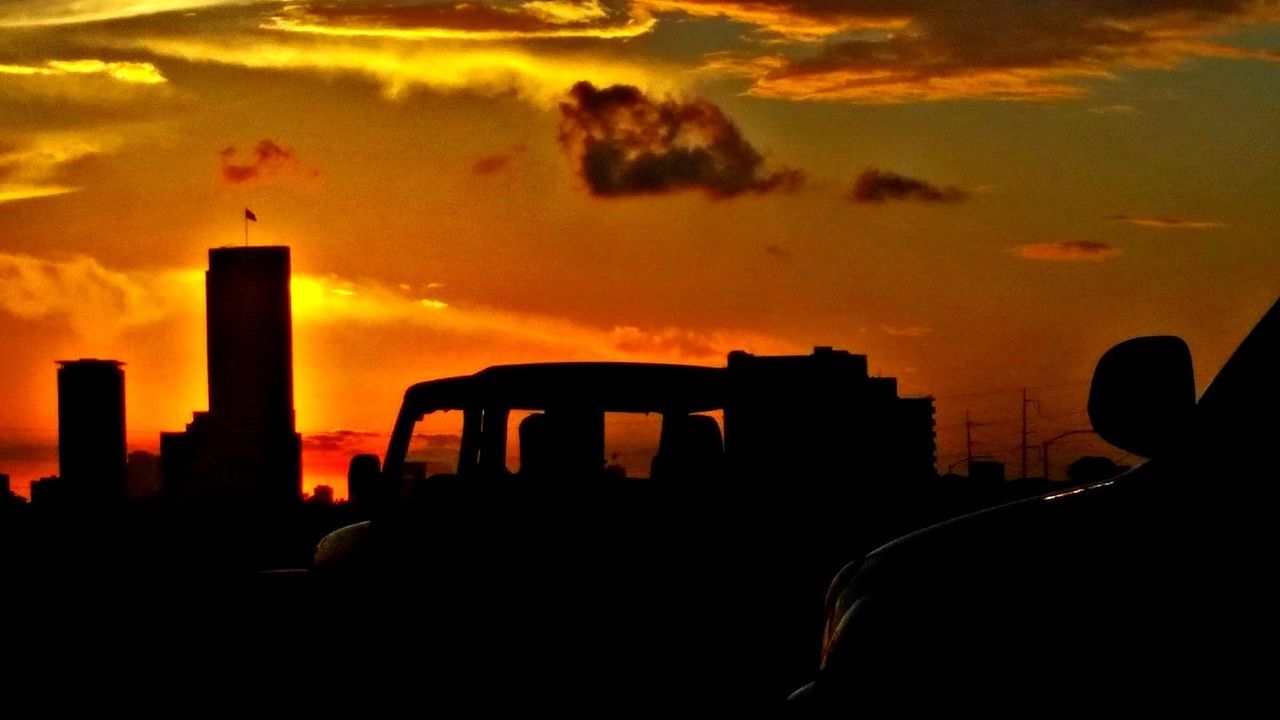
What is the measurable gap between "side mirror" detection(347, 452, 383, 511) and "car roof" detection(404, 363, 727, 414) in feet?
2.89

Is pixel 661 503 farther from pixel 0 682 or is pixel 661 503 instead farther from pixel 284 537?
pixel 284 537

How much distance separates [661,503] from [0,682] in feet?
38.2

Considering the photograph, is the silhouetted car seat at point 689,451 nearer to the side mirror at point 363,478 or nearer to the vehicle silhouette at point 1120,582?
the side mirror at point 363,478

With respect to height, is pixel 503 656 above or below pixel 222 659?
above

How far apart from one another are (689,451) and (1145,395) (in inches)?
199

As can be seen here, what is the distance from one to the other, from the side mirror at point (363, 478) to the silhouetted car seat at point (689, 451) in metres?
1.61

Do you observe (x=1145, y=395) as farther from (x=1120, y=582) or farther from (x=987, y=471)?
(x=987, y=471)

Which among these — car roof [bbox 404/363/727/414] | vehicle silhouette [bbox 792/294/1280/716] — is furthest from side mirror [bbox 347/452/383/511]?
vehicle silhouette [bbox 792/294/1280/716]

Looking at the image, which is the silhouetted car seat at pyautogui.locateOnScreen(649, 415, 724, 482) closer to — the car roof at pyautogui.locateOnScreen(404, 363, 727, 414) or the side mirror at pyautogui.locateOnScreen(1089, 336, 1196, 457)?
the car roof at pyautogui.locateOnScreen(404, 363, 727, 414)

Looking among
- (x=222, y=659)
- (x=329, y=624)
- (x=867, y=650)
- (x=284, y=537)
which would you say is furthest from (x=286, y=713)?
(x=284, y=537)

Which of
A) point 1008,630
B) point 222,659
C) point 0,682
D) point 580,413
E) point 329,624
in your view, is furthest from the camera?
point 222,659

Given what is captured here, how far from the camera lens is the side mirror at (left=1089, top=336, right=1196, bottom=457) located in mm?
4281

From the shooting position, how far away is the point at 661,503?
8922mm

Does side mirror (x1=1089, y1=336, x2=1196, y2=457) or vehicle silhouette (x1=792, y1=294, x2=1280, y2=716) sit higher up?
side mirror (x1=1089, y1=336, x2=1196, y2=457)
